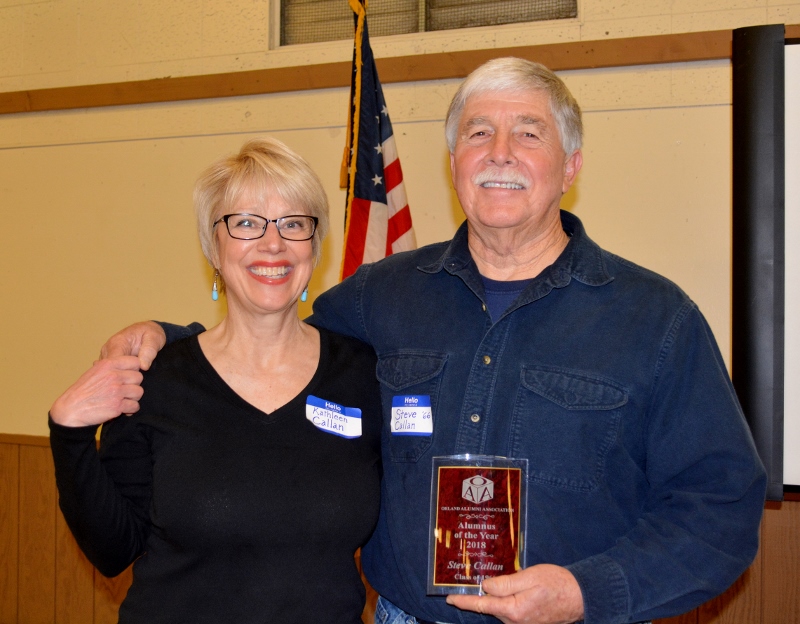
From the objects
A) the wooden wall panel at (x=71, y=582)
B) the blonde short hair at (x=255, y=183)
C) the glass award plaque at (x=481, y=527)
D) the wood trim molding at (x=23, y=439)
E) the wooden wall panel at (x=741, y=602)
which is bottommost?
the wooden wall panel at (x=71, y=582)

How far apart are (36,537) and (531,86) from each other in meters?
4.19

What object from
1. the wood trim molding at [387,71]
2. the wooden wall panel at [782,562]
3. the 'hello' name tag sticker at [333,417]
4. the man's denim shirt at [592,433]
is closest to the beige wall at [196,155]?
the wood trim molding at [387,71]

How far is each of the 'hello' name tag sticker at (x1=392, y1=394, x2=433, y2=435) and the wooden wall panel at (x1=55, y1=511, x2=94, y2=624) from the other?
134 inches

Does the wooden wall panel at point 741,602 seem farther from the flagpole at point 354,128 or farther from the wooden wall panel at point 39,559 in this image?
the wooden wall panel at point 39,559

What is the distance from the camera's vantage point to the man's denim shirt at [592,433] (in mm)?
1688

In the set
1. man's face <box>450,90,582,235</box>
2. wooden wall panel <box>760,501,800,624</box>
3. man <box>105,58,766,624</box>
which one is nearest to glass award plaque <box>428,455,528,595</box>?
man <box>105,58,766,624</box>

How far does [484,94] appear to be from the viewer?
2027 millimetres

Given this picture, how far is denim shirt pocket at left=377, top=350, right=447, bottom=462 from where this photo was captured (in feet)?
6.33

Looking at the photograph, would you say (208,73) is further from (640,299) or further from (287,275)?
(640,299)

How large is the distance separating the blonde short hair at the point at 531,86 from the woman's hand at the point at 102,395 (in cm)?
112

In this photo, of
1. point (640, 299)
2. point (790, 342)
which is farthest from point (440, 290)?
point (790, 342)

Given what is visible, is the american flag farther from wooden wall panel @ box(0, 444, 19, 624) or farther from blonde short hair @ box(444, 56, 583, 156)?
wooden wall panel @ box(0, 444, 19, 624)

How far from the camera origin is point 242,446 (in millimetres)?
1845

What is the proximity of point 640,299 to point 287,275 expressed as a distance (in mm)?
900
